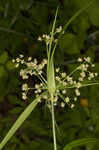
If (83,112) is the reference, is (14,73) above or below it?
above

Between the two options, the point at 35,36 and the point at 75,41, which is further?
the point at 35,36

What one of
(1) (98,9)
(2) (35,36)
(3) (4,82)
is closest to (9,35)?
(2) (35,36)

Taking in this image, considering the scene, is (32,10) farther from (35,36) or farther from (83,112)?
(83,112)

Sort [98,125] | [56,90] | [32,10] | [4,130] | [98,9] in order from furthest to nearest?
[32,10], [4,130], [98,9], [98,125], [56,90]

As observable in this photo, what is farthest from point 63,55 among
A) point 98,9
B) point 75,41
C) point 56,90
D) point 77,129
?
point 56,90

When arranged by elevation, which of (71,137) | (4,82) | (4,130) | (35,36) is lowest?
(71,137)

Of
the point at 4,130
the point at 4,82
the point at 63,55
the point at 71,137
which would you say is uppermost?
the point at 63,55

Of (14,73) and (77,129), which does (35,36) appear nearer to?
(14,73)

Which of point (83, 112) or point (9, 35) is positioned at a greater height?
point (9, 35)

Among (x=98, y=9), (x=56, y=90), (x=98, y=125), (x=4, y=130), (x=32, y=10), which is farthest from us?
(x=32, y=10)
